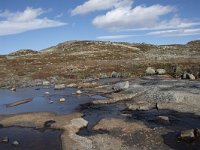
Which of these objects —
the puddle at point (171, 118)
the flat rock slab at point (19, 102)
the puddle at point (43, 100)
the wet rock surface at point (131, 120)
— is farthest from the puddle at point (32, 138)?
the flat rock slab at point (19, 102)

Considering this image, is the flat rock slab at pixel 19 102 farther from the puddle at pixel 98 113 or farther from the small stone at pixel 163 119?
the small stone at pixel 163 119

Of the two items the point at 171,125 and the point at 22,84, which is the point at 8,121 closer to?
the point at 171,125

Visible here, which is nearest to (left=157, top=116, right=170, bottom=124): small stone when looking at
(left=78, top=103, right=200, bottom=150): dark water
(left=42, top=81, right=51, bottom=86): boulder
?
(left=78, top=103, right=200, bottom=150): dark water

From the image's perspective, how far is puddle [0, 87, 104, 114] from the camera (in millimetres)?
36812

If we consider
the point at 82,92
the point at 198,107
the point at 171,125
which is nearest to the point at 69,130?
the point at 171,125

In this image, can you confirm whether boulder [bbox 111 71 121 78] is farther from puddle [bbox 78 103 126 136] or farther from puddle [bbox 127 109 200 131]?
puddle [bbox 127 109 200 131]

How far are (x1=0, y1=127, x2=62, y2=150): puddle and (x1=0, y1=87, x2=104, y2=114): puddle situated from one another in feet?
23.2

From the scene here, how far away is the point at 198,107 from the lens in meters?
32.4

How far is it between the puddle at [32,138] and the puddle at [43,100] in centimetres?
706

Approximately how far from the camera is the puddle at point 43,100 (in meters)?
36.8

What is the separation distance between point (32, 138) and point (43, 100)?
56.6ft

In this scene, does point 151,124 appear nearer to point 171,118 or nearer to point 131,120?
point 131,120

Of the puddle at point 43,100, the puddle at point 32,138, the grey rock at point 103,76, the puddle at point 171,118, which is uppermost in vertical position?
the grey rock at point 103,76

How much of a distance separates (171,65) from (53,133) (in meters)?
44.3
